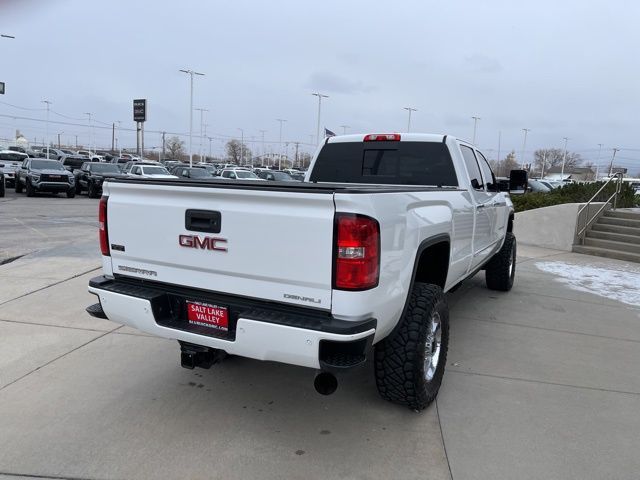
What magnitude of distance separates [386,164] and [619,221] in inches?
400

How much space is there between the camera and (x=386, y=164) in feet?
16.8

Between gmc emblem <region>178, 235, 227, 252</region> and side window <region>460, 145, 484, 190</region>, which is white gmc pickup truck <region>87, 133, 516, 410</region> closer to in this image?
gmc emblem <region>178, 235, 227, 252</region>

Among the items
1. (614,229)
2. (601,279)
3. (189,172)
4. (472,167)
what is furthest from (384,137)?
(189,172)

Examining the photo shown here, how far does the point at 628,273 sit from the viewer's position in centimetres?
943

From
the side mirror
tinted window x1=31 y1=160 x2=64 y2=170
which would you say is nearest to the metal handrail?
the side mirror

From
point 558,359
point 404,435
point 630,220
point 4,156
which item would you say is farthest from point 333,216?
point 4,156

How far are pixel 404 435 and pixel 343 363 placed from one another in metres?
0.93

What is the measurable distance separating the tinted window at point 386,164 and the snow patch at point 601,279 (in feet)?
13.3

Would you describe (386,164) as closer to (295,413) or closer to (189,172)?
(295,413)

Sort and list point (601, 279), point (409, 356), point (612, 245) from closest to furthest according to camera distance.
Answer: point (409, 356), point (601, 279), point (612, 245)

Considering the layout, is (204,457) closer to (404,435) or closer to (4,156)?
(404,435)

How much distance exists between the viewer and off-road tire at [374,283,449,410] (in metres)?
3.25

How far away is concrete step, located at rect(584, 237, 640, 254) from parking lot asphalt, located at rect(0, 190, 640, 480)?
6560 mm

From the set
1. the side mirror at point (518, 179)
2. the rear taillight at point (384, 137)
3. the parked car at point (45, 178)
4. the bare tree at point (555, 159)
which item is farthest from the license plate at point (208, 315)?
the bare tree at point (555, 159)
